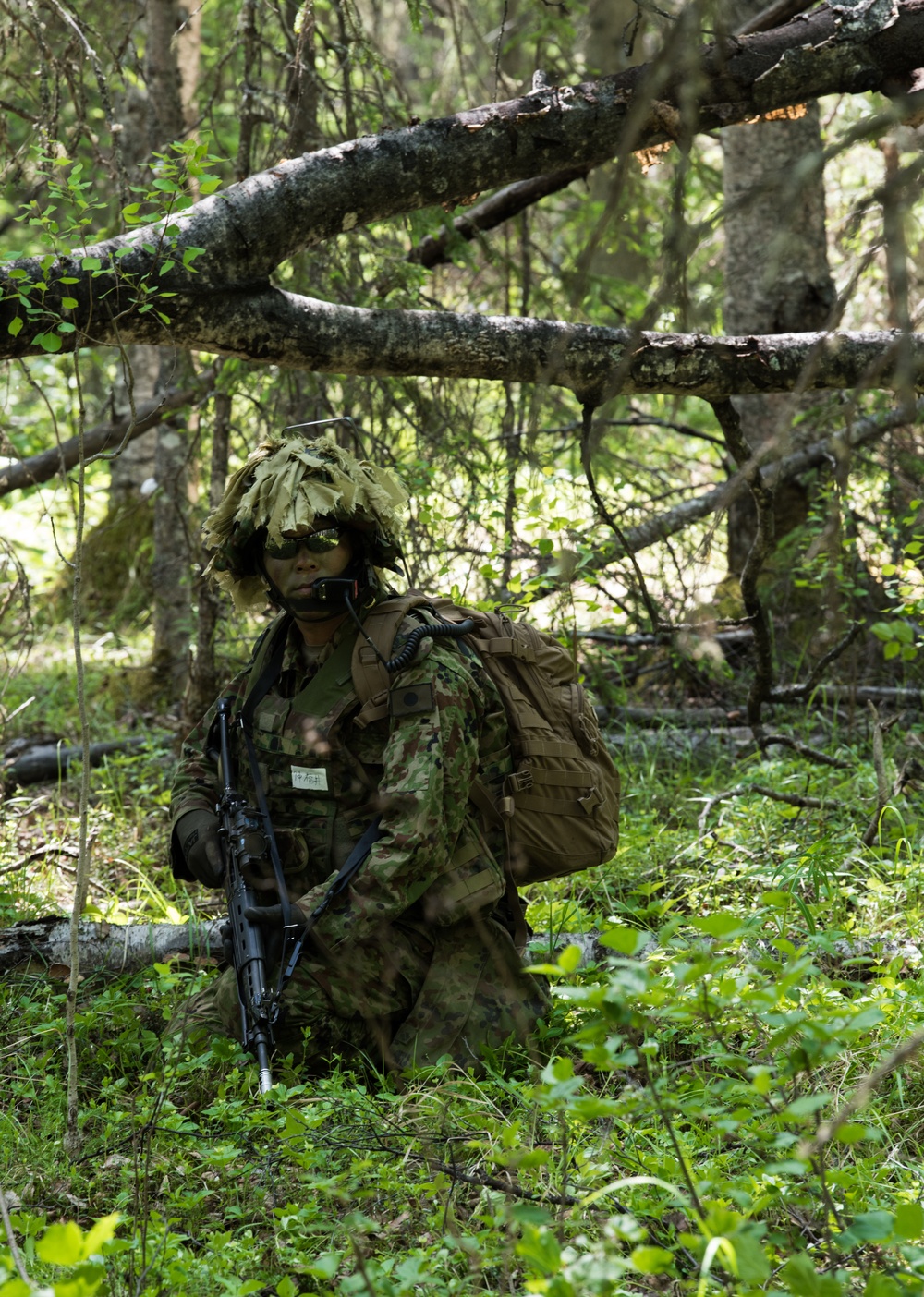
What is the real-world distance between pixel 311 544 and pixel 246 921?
1163mm

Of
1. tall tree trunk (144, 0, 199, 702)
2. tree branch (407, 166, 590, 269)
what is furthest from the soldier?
tall tree trunk (144, 0, 199, 702)

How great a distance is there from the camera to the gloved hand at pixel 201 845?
3715 millimetres

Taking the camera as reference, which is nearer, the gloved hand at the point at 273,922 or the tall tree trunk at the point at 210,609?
the gloved hand at the point at 273,922

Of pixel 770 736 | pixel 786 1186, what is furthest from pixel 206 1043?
pixel 770 736

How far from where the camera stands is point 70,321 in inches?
136

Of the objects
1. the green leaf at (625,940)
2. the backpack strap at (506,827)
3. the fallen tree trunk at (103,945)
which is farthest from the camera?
the fallen tree trunk at (103,945)

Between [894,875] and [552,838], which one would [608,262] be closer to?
[552,838]

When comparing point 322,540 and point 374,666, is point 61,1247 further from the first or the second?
point 322,540

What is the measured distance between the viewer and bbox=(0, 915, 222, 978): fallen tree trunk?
4004 millimetres

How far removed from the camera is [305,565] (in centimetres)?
367

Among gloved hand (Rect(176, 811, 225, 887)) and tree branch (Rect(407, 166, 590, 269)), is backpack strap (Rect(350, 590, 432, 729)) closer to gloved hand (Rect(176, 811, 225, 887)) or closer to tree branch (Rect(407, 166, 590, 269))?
gloved hand (Rect(176, 811, 225, 887))

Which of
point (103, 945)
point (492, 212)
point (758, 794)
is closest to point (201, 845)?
point (103, 945)

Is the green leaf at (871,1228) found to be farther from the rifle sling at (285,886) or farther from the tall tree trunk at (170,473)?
the tall tree trunk at (170,473)

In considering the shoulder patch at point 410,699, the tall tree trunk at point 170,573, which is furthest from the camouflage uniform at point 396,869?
the tall tree trunk at point 170,573
